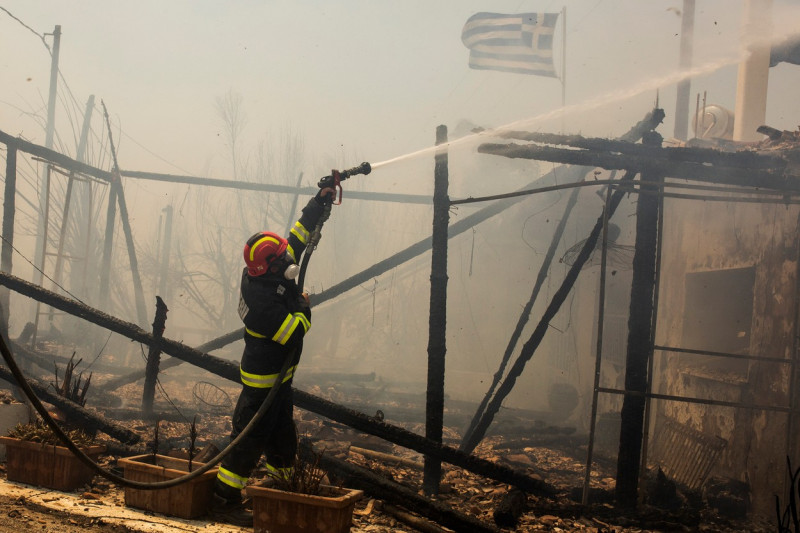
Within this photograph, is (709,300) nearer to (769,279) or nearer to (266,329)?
(769,279)

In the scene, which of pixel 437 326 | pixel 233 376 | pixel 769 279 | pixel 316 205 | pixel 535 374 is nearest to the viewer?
pixel 316 205

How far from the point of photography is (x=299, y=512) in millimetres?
4324

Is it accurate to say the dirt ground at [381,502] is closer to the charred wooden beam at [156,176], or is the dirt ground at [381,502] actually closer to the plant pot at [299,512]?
the plant pot at [299,512]

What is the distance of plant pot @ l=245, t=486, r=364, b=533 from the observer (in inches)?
168

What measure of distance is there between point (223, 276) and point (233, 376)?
23.3m

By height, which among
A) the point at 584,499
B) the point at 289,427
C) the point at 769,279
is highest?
the point at 769,279

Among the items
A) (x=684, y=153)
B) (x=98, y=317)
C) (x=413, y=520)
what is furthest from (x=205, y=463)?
(x=684, y=153)

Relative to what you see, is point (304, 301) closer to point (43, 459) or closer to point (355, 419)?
point (355, 419)

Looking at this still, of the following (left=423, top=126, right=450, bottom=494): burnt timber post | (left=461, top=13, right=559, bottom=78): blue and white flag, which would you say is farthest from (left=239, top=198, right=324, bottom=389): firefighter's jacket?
(left=461, top=13, right=559, bottom=78): blue and white flag

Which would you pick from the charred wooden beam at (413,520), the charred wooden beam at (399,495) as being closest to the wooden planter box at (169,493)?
the charred wooden beam at (399,495)

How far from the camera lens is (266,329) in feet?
16.6

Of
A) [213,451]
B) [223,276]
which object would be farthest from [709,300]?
[223,276]

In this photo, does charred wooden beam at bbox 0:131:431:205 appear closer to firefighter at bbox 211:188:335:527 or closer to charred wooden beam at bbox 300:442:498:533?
firefighter at bbox 211:188:335:527

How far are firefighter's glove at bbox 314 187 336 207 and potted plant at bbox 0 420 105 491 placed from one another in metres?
3.17
